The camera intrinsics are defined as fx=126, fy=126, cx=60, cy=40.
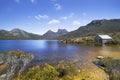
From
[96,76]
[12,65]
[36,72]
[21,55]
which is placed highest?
[21,55]

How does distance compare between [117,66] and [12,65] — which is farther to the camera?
[117,66]

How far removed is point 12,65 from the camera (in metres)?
14.6

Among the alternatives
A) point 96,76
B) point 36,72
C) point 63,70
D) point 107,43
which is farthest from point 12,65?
point 107,43

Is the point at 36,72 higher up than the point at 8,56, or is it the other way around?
the point at 8,56

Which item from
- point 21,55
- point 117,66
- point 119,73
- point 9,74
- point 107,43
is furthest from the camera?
point 107,43

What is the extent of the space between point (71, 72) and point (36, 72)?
8293 millimetres

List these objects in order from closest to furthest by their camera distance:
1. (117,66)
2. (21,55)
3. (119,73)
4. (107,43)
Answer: (21,55)
(119,73)
(117,66)
(107,43)

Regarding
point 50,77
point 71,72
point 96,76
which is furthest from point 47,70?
point 96,76

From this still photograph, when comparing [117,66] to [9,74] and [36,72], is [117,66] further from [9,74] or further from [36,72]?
[9,74]

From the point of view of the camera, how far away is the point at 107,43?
279ft

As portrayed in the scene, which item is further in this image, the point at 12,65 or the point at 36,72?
the point at 36,72

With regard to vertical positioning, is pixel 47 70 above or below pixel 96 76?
above

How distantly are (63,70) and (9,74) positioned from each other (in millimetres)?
9260

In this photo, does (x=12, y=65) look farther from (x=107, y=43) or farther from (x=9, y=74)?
(x=107, y=43)
